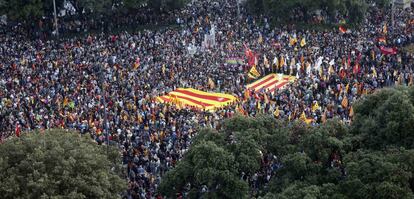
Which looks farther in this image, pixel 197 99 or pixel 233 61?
pixel 233 61

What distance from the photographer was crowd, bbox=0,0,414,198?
115ft

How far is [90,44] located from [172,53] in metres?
5.71

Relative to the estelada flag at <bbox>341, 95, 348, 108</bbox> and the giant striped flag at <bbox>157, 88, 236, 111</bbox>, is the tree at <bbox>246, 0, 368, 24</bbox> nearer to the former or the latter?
the giant striped flag at <bbox>157, 88, 236, 111</bbox>

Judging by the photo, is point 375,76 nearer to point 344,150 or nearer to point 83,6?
point 344,150

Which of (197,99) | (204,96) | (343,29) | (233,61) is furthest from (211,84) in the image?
(343,29)

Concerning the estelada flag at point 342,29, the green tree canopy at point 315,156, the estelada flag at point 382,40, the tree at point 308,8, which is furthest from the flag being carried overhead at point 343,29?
the green tree canopy at point 315,156

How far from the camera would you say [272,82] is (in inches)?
1785

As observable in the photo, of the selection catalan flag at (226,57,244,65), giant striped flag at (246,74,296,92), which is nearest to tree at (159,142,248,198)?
giant striped flag at (246,74,296,92)

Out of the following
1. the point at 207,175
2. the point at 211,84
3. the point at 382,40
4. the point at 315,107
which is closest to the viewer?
the point at 207,175

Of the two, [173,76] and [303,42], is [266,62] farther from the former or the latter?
[173,76]

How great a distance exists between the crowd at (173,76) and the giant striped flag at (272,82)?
456 millimetres

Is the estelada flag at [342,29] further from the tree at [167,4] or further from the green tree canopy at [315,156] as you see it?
the green tree canopy at [315,156]

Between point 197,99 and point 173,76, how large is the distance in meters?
3.04

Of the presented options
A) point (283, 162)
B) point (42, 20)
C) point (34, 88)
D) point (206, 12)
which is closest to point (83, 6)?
point (42, 20)
